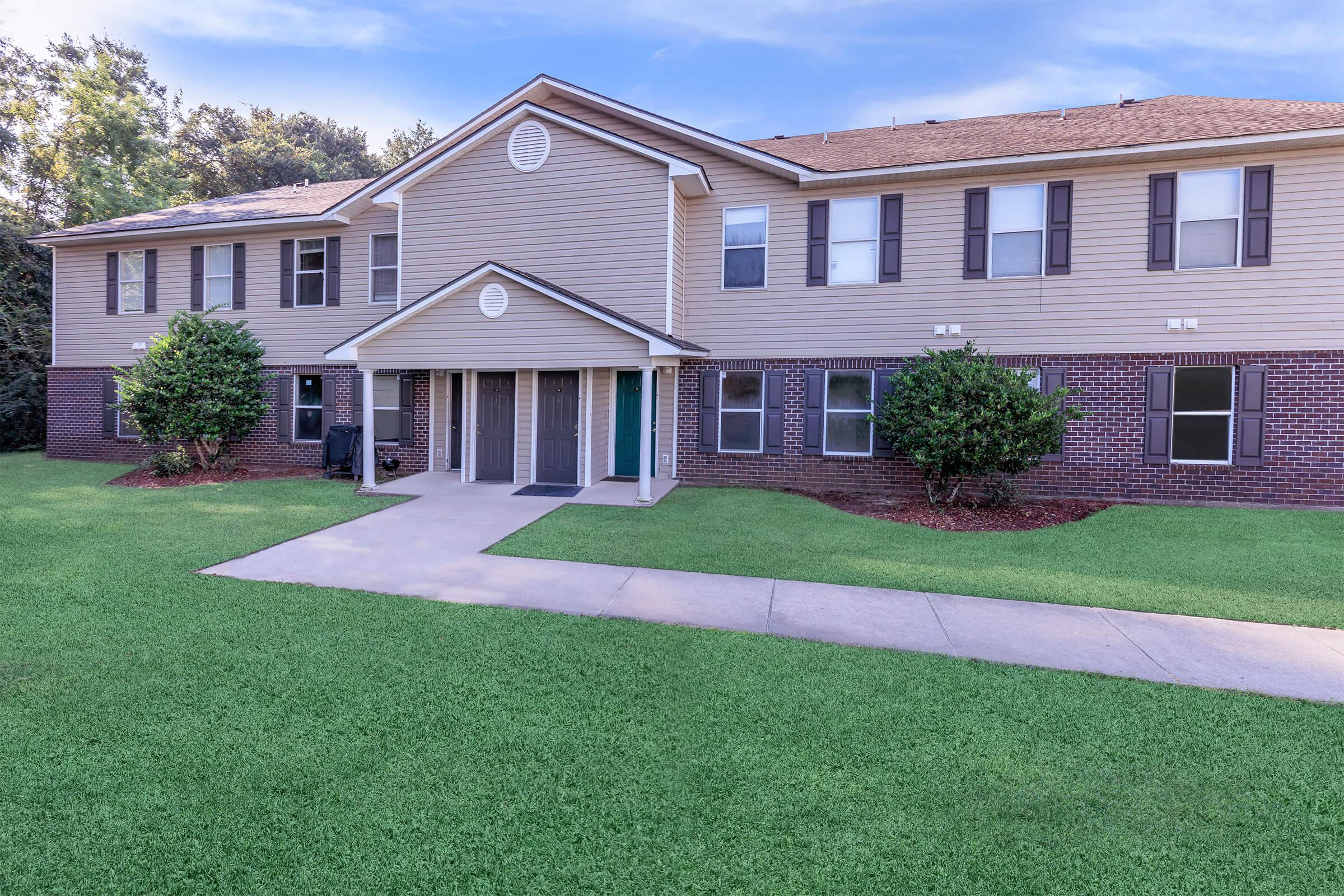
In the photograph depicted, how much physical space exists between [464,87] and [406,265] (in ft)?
36.2

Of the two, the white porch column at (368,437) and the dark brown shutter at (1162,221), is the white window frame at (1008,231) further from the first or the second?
the white porch column at (368,437)

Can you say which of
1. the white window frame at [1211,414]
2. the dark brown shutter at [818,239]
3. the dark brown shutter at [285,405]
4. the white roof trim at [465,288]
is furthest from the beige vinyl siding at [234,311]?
the white window frame at [1211,414]

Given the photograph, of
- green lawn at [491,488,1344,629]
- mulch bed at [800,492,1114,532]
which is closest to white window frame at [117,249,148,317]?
green lawn at [491,488,1344,629]

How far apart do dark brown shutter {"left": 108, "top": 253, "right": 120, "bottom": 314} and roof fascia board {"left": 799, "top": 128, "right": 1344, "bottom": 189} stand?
53.1 ft

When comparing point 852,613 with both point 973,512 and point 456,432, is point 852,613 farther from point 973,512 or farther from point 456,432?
point 456,432

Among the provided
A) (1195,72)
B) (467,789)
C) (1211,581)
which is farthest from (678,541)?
(1195,72)

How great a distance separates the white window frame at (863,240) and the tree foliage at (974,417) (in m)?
2.25

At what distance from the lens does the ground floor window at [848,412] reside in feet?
38.7

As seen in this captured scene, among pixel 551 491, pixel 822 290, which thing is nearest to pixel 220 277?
pixel 551 491

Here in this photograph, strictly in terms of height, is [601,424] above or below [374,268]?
below

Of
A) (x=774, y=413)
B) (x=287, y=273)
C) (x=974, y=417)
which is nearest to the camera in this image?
(x=974, y=417)

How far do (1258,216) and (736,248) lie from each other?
27.3 ft

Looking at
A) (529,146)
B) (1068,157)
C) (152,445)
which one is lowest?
(152,445)

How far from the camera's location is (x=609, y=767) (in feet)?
10.4
